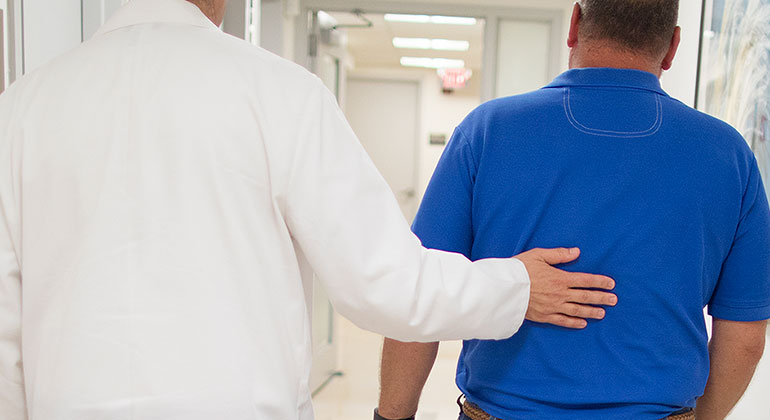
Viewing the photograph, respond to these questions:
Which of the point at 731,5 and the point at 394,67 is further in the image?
the point at 394,67

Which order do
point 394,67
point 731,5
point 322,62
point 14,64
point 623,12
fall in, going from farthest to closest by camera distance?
point 394,67 → point 322,62 → point 731,5 → point 14,64 → point 623,12

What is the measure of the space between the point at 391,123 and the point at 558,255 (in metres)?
7.06

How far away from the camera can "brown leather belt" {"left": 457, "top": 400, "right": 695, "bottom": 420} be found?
0.99 meters

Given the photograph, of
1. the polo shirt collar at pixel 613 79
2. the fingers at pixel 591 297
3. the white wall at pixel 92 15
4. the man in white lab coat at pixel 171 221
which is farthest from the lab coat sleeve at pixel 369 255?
the white wall at pixel 92 15

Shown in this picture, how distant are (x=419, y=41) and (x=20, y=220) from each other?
19.0 ft

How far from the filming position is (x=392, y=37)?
6.05m

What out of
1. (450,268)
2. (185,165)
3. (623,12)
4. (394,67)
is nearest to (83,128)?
(185,165)

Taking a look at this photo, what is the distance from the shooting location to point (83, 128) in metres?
0.73

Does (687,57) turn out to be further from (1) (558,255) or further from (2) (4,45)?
(2) (4,45)

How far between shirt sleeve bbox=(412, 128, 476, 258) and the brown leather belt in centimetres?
25

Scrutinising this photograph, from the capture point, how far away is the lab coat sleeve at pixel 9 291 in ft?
2.47

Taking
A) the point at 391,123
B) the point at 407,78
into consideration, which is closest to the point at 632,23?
the point at 391,123

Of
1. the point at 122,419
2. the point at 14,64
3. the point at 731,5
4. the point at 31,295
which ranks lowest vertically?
the point at 122,419

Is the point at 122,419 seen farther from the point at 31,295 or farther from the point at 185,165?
the point at 185,165
